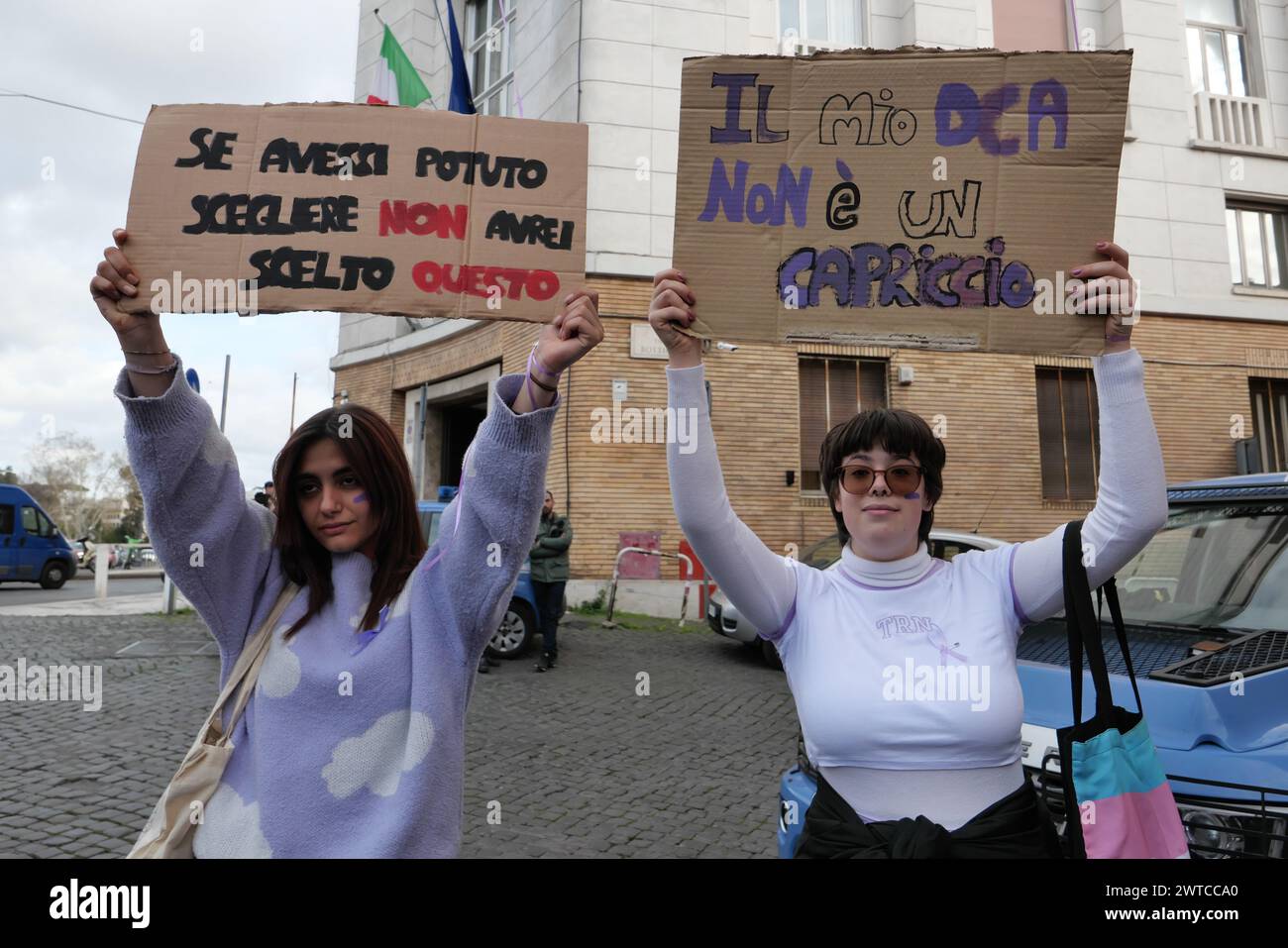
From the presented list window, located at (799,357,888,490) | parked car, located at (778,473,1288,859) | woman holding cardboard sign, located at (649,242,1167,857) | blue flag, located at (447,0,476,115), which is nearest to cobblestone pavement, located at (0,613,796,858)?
parked car, located at (778,473,1288,859)

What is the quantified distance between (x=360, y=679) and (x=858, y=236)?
1.82m

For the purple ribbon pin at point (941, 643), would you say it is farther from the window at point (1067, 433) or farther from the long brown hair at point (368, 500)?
the window at point (1067, 433)

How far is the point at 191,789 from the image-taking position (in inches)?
62.6

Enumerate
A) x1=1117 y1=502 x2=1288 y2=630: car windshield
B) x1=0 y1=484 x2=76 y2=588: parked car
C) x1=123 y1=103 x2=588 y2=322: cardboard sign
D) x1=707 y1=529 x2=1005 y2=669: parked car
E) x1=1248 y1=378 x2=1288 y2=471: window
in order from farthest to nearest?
x1=0 y1=484 x2=76 y2=588: parked car
x1=1248 y1=378 x2=1288 y2=471: window
x1=707 y1=529 x2=1005 y2=669: parked car
x1=1117 y1=502 x2=1288 y2=630: car windshield
x1=123 y1=103 x2=588 y2=322: cardboard sign

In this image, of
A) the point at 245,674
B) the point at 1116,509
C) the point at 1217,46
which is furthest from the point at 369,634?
the point at 1217,46

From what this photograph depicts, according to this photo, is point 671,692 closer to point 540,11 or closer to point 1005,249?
point 1005,249

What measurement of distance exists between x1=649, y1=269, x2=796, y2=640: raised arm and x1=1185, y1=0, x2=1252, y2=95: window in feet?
60.5

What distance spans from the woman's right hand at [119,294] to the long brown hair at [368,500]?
1.30 ft

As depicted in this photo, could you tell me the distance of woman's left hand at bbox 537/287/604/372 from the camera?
1.78m

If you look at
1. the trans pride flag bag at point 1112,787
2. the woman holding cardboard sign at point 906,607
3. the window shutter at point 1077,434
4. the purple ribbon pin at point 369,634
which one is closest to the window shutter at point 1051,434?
the window shutter at point 1077,434

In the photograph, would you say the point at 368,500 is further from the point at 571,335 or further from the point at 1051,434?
the point at 1051,434

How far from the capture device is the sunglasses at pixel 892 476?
1960 millimetres

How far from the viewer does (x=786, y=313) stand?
2.36 m

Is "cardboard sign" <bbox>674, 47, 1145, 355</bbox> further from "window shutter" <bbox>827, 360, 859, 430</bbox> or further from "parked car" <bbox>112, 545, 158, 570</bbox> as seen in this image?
"parked car" <bbox>112, 545, 158, 570</bbox>
